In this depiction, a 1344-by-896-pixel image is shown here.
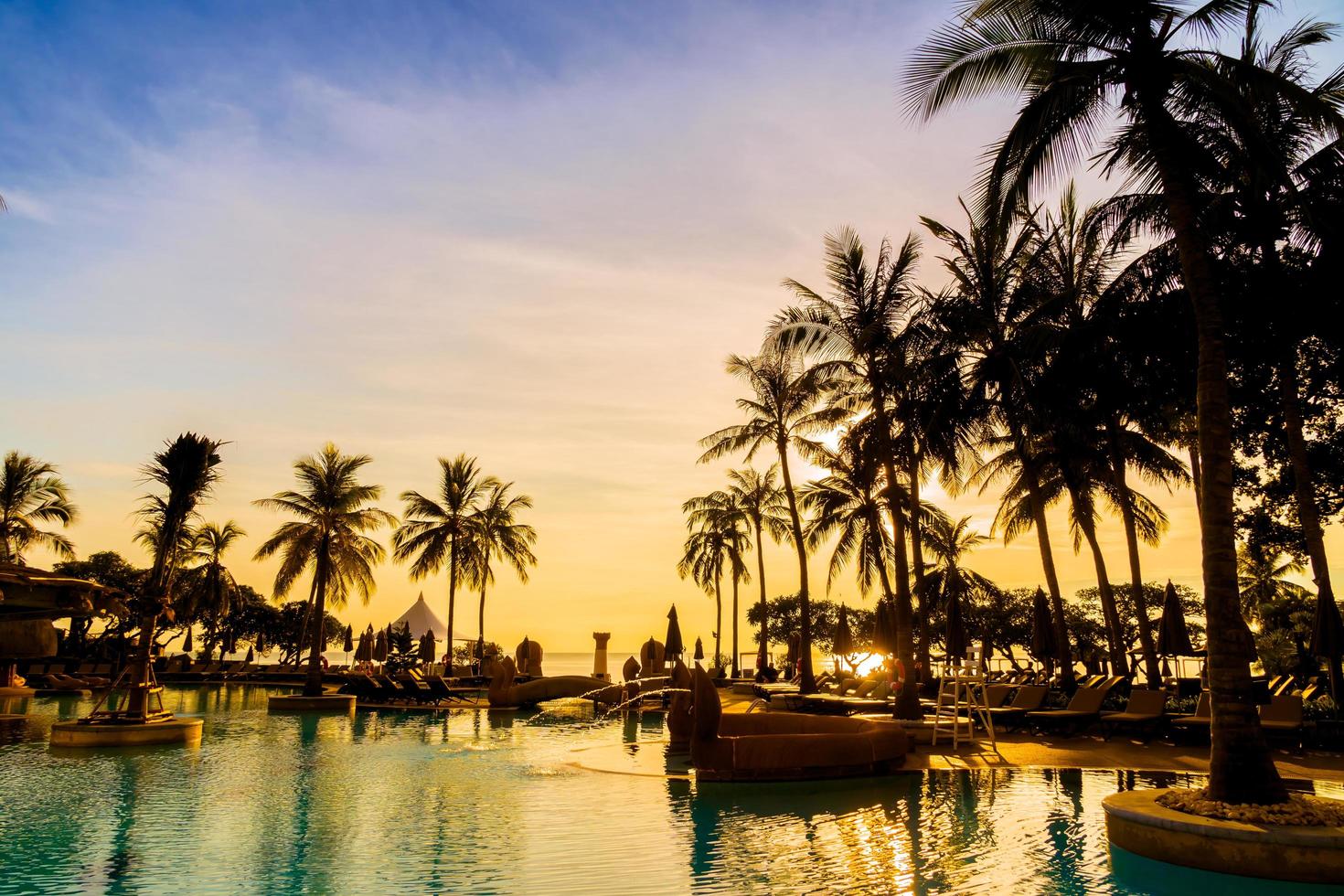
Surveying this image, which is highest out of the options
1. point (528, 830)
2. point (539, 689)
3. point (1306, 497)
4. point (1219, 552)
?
point (1306, 497)

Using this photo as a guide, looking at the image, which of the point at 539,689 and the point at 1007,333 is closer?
the point at 1007,333

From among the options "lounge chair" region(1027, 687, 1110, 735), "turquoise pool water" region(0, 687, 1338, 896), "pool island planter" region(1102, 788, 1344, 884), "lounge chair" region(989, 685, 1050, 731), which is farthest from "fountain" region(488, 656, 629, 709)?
"pool island planter" region(1102, 788, 1344, 884)

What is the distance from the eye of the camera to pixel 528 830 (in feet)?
32.9

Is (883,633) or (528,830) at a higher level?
(883,633)

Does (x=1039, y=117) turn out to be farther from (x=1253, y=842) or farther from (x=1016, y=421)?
(x=1016, y=421)

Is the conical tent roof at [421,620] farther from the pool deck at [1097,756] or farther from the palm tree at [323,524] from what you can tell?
the pool deck at [1097,756]

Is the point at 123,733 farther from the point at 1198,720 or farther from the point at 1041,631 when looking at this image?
the point at 1041,631

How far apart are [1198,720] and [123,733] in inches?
812

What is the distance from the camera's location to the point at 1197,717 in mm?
15281

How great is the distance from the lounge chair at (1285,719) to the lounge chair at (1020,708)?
427 cm

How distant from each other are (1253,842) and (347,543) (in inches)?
1275

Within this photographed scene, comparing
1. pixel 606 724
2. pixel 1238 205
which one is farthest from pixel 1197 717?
pixel 606 724

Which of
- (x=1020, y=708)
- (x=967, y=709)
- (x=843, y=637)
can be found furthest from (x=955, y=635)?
(x=843, y=637)

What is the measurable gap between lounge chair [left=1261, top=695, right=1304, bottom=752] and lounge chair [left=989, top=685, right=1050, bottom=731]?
4273 millimetres
